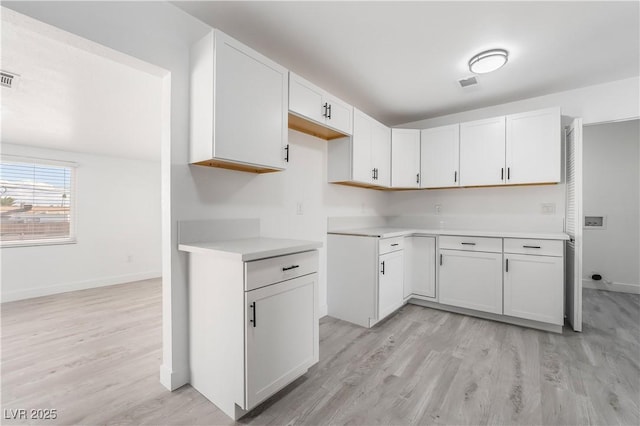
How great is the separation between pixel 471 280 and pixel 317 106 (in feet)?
7.84

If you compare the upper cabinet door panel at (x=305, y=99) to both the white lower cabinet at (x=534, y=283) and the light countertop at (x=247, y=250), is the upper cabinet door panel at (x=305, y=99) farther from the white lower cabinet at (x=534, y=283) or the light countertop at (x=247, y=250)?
the white lower cabinet at (x=534, y=283)

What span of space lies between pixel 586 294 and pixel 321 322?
11.7 feet

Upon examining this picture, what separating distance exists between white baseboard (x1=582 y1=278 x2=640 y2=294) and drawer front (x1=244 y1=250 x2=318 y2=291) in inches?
172

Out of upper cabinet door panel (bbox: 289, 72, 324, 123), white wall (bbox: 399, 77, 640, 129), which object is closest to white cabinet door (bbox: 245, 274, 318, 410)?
upper cabinet door panel (bbox: 289, 72, 324, 123)

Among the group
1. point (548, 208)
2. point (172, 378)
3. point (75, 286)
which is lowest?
point (75, 286)

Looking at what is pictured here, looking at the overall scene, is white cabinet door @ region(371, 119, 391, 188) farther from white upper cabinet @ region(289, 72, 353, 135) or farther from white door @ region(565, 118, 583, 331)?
white door @ region(565, 118, 583, 331)

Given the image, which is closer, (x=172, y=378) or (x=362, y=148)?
(x=172, y=378)

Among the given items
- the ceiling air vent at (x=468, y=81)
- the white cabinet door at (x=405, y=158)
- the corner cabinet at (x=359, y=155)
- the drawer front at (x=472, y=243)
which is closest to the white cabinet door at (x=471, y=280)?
the drawer front at (x=472, y=243)

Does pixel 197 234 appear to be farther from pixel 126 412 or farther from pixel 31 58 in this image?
pixel 31 58

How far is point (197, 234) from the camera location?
191 cm

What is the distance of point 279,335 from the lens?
5.48ft

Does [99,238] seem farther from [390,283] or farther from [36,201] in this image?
[390,283]

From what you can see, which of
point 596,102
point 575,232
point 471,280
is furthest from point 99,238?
point 596,102

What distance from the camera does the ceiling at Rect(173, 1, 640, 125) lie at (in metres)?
1.84
